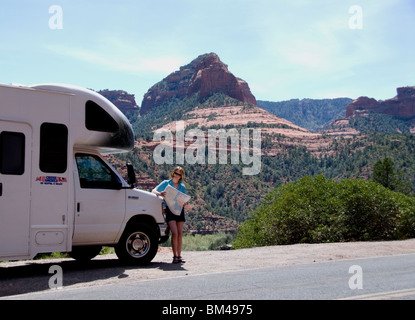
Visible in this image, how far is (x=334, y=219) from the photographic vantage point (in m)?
17.9

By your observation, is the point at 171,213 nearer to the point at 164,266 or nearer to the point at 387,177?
the point at 164,266

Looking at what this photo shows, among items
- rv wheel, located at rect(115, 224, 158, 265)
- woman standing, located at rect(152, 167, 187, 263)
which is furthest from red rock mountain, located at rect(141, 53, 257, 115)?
rv wheel, located at rect(115, 224, 158, 265)

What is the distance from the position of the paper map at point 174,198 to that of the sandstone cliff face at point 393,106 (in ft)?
610

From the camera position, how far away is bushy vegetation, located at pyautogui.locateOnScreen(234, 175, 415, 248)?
17781 millimetres

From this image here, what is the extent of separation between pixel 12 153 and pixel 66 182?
111 centimetres

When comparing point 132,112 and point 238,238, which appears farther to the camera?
point 132,112

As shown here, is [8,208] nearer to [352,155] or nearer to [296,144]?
[352,155]

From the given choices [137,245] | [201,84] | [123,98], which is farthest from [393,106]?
[137,245]

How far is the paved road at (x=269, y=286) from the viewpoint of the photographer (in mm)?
6762

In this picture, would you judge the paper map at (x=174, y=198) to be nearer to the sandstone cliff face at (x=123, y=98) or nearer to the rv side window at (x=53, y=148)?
the rv side window at (x=53, y=148)

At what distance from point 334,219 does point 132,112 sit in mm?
179643

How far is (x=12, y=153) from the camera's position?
8.39 meters

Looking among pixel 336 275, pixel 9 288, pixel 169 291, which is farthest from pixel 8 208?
pixel 336 275

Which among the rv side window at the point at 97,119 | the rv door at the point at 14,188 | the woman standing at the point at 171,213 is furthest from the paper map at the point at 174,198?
the rv door at the point at 14,188
